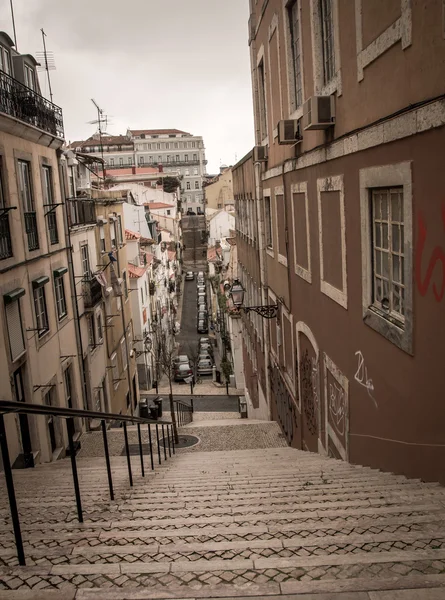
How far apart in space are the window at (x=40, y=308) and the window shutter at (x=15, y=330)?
2.60ft

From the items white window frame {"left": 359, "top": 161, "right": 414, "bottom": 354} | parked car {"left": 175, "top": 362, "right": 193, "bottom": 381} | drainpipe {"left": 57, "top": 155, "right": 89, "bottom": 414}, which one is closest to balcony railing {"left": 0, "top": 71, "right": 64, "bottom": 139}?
drainpipe {"left": 57, "top": 155, "right": 89, "bottom": 414}

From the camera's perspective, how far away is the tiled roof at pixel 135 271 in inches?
1258

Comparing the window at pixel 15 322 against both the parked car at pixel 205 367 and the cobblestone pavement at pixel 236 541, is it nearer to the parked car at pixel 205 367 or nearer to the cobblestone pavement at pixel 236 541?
the cobblestone pavement at pixel 236 541

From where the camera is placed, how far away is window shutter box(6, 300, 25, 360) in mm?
11820

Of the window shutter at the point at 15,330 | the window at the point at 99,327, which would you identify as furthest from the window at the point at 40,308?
the window at the point at 99,327

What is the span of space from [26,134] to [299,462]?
1009 cm

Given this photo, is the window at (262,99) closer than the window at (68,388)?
Yes

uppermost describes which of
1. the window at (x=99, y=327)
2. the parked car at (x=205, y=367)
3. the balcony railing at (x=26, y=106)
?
the balcony railing at (x=26, y=106)

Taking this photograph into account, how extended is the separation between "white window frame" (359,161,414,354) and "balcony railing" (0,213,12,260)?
8130 millimetres

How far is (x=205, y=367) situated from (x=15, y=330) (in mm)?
28780

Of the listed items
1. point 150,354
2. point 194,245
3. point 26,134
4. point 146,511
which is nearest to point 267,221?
point 26,134

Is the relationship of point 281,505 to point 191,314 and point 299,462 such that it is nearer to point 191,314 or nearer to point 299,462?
point 299,462

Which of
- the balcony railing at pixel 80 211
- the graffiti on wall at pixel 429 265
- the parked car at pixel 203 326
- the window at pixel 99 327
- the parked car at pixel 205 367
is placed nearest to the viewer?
the graffiti on wall at pixel 429 265

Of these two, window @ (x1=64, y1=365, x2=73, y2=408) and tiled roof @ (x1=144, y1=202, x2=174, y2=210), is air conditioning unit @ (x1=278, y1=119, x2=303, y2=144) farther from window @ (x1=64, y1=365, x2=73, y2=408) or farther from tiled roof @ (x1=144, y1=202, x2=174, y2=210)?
tiled roof @ (x1=144, y1=202, x2=174, y2=210)
